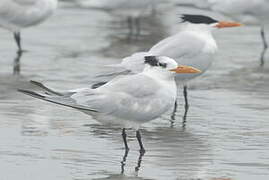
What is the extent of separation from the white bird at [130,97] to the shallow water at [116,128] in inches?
10.2

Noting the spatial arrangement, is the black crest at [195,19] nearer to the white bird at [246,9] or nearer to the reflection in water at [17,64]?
the reflection in water at [17,64]

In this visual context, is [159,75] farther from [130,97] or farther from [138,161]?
[138,161]

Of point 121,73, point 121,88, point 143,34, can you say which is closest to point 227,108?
point 121,73

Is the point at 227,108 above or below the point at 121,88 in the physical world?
below

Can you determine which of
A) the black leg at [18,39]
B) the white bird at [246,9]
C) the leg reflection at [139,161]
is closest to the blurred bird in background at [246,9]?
the white bird at [246,9]

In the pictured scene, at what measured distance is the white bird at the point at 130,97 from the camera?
649 cm

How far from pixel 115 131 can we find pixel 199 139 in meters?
0.70

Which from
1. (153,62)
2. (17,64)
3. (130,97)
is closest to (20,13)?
(17,64)

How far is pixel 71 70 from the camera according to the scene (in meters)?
10.0

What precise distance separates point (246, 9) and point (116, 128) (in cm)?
474

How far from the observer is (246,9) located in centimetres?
1170

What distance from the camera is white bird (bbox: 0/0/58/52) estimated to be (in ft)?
36.3

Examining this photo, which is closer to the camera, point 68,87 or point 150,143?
point 150,143

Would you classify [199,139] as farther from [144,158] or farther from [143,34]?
[143,34]
